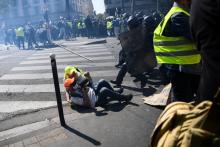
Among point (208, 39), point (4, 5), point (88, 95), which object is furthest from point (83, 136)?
point (4, 5)

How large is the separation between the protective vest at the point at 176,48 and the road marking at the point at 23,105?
4.02 m

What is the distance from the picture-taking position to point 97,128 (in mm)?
5570

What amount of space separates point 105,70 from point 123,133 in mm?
6319

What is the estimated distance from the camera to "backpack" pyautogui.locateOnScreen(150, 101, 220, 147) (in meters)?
1.67

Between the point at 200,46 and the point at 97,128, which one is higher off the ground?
the point at 200,46

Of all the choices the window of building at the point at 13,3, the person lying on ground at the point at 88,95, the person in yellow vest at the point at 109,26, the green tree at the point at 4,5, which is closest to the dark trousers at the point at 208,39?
the person lying on ground at the point at 88,95

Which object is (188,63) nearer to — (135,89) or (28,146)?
(28,146)

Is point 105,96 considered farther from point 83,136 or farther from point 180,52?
point 180,52

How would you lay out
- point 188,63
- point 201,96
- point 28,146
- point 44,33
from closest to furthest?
point 201,96 < point 188,63 < point 28,146 < point 44,33

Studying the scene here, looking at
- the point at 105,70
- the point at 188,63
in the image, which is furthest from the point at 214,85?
the point at 105,70

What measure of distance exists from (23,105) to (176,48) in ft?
15.8

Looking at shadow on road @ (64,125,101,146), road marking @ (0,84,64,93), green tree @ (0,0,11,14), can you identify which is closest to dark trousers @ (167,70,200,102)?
shadow on road @ (64,125,101,146)

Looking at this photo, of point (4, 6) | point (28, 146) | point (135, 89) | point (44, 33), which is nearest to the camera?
point (28, 146)

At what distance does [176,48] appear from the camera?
13.2ft
